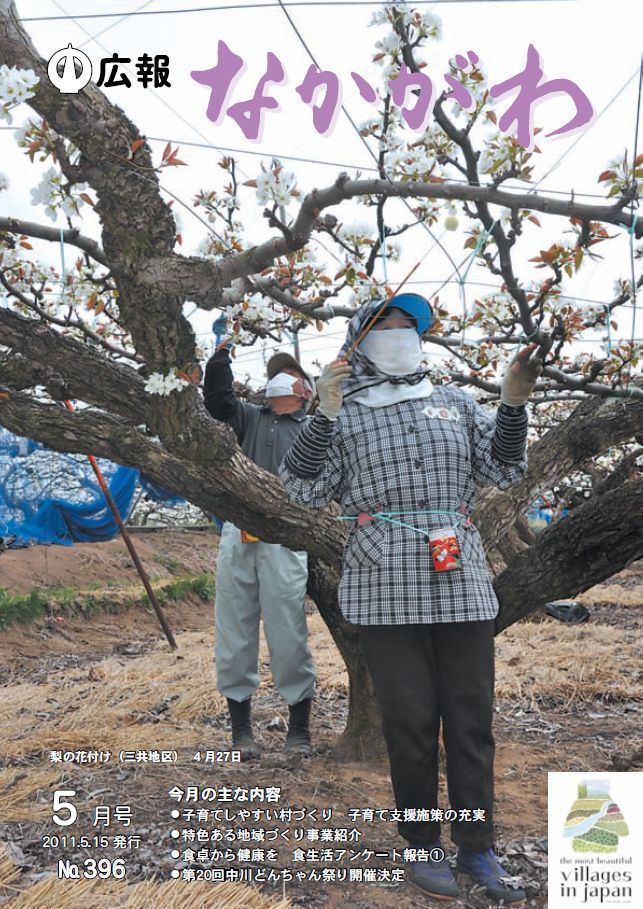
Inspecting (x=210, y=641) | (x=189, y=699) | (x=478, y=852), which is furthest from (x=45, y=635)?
(x=478, y=852)

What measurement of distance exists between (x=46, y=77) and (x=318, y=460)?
4.62 ft

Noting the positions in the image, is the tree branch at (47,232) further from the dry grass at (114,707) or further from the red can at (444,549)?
the dry grass at (114,707)

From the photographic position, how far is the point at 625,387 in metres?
3.18

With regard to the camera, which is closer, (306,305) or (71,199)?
(71,199)

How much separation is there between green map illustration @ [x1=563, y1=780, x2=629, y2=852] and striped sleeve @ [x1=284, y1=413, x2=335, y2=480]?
1.07m

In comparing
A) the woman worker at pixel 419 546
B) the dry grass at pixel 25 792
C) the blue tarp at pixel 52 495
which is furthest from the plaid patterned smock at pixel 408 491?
the blue tarp at pixel 52 495

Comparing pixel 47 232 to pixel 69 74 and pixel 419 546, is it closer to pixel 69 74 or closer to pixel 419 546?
pixel 69 74

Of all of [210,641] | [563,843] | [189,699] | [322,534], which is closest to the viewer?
[563,843]

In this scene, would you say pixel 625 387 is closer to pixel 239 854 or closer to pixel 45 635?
pixel 239 854

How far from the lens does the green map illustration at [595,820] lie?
2.00 metres

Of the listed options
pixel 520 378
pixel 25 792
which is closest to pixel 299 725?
pixel 25 792

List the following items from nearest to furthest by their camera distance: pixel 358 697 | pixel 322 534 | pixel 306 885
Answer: pixel 306 885, pixel 322 534, pixel 358 697

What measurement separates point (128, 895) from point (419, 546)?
113cm

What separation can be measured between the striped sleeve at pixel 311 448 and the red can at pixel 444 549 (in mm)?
356
